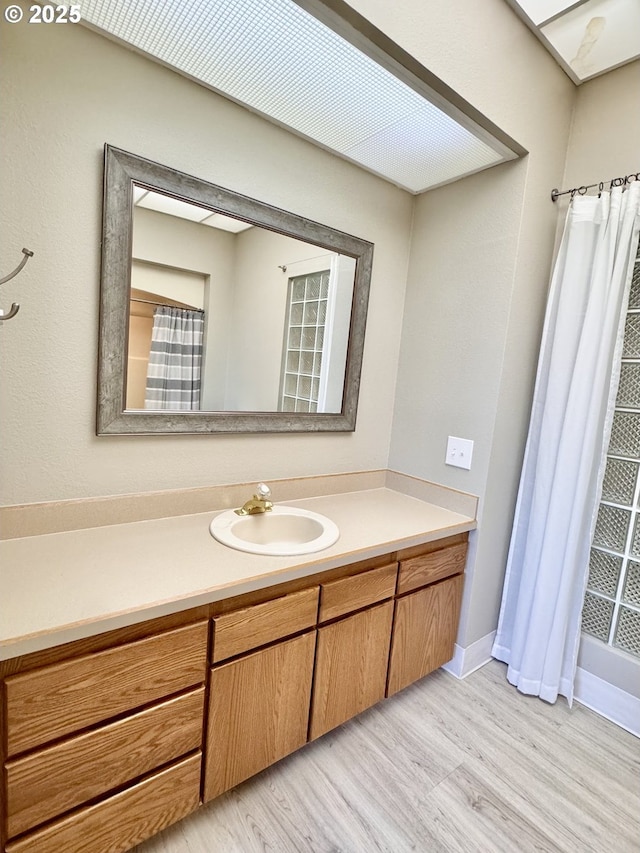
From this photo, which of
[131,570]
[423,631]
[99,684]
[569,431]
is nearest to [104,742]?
[99,684]

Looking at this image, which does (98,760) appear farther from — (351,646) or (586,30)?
(586,30)

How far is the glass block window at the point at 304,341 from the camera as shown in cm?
174

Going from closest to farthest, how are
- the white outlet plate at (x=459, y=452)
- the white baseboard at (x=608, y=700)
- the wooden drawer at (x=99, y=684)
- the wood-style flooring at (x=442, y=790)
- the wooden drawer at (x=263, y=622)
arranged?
the wooden drawer at (x=99, y=684)
the wooden drawer at (x=263, y=622)
the wood-style flooring at (x=442, y=790)
the white baseboard at (x=608, y=700)
the white outlet plate at (x=459, y=452)

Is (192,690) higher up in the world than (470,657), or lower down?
higher up

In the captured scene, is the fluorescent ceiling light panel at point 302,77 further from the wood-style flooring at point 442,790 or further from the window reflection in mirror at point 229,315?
the wood-style flooring at point 442,790

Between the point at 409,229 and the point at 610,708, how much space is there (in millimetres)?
2334

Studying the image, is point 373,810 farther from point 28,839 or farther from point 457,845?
point 28,839

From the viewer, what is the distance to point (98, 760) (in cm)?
95

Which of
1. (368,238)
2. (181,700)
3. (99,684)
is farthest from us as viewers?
(368,238)

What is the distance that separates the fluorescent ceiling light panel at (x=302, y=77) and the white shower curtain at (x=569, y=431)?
0.51 metres

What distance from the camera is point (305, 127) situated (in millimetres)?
1565

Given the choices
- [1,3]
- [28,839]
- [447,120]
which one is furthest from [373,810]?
[1,3]

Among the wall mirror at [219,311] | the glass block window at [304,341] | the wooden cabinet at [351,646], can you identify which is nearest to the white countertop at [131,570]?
the wooden cabinet at [351,646]

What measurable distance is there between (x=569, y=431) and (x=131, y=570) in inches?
66.2
